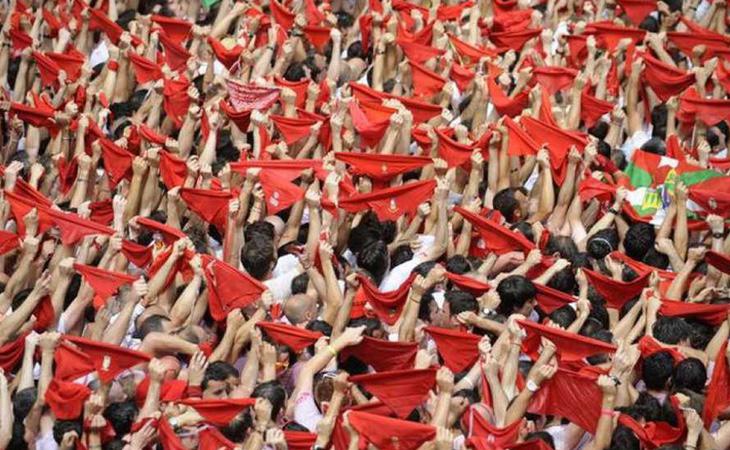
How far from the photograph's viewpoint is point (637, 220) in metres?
8.46

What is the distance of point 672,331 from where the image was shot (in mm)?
7332

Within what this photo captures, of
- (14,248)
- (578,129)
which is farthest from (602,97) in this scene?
(14,248)

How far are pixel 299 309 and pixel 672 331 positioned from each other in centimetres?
173

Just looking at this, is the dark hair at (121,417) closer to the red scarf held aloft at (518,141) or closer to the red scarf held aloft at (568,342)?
the red scarf held aloft at (568,342)

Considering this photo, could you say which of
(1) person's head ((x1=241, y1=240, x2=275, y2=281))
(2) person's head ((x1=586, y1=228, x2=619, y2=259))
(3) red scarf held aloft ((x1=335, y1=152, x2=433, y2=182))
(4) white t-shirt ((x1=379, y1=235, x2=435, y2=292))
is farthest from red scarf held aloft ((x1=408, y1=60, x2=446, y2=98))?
(1) person's head ((x1=241, y1=240, x2=275, y2=281))

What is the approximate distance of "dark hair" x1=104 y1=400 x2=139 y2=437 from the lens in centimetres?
679

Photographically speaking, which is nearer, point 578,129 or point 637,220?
point 637,220

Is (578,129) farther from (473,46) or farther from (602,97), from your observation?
(473,46)

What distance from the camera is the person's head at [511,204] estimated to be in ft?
28.3

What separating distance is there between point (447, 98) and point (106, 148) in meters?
2.04

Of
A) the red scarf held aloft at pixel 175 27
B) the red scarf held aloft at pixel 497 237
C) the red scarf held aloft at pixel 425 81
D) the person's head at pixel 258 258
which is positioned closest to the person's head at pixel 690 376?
the red scarf held aloft at pixel 497 237

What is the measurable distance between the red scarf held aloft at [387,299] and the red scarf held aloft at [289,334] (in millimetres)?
434

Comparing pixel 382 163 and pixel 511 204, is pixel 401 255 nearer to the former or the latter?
pixel 382 163

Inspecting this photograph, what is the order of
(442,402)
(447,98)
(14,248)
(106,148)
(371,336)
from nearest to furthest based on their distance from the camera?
(442,402) → (371,336) → (14,248) → (106,148) → (447,98)
